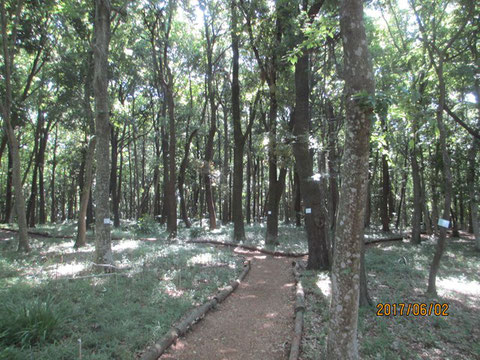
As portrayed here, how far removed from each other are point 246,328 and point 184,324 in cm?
117

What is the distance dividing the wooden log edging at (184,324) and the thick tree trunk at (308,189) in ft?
10.5

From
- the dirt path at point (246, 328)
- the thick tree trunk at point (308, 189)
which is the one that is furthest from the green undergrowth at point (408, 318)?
the thick tree trunk at point (308, 189)

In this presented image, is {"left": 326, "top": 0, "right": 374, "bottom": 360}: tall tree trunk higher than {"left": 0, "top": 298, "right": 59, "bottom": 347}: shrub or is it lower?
higher

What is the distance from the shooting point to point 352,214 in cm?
382

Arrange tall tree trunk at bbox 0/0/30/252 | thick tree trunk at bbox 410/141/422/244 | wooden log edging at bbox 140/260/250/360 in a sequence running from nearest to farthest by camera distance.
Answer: wooden log edging at bbox 140/260/250/360, tall tree trunk at bbox 0/0/30/252, thick tree trunk at bbox 410/141/422/244

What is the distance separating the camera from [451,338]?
5406 mm

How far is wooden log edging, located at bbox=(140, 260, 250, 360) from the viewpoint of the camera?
4180 millimetres

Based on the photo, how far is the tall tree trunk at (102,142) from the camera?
844cm

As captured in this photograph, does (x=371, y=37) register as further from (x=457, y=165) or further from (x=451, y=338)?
(x=451, y=338)

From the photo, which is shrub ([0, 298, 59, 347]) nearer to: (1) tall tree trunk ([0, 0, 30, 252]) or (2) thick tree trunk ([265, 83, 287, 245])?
(1) tall tree trunk ([0, 0, 30, 252])

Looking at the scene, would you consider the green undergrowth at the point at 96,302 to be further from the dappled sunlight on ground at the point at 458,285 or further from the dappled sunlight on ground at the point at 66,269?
the dappled sunlight on ground at the point at 458,285

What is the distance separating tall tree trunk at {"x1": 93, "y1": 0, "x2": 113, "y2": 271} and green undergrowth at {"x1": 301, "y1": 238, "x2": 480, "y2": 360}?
5612 millimetres

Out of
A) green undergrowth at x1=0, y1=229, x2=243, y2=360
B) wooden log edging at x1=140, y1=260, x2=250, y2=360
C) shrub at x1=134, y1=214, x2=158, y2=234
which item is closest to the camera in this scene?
Result: green undergrowth at x1=0, y1=229, x2=243, y2=360

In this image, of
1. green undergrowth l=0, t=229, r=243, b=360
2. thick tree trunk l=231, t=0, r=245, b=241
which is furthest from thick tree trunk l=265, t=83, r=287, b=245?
green undergrowth l=0, t=229, r=243, b=360
